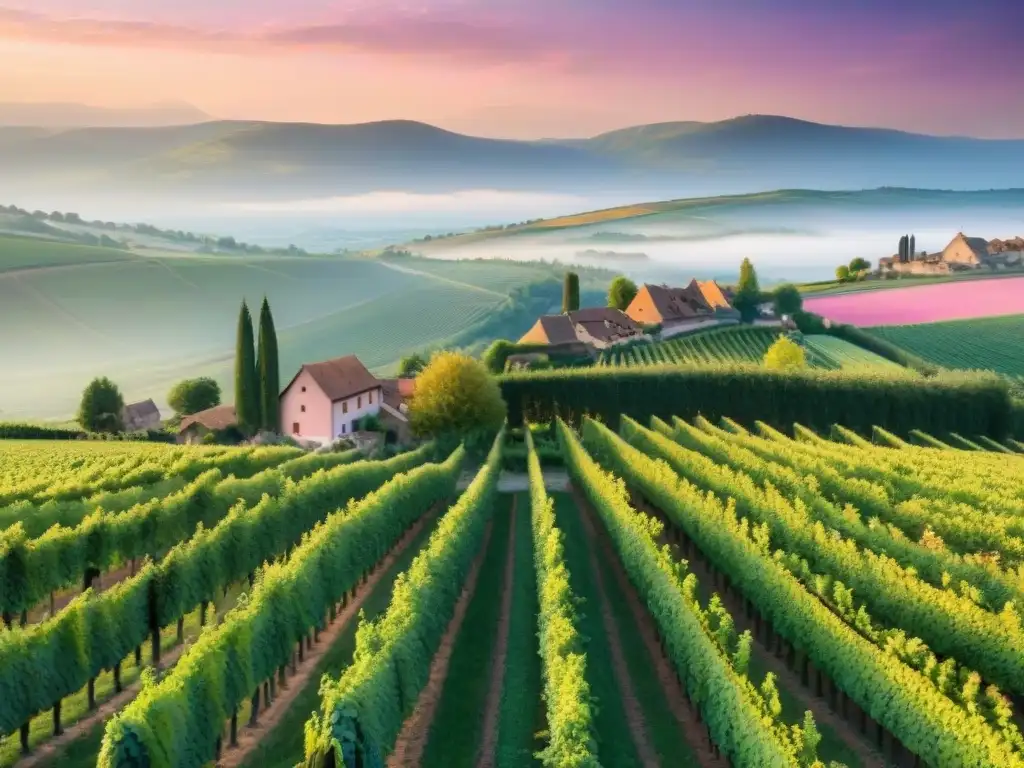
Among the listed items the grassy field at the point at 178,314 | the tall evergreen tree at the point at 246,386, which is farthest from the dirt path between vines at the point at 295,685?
the grassy field at the point at 178,314

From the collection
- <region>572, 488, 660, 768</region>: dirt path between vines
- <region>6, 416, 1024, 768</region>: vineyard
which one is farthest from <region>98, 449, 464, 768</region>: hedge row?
<region>572, 488, 660, 768</region>: dirt path between vines

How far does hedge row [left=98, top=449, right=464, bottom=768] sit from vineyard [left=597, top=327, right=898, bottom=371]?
54.1 metres

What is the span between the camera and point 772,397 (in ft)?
205

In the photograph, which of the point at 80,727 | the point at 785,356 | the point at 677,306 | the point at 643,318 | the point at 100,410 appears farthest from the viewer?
the point at 677,306

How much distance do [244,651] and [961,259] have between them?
130635 mm

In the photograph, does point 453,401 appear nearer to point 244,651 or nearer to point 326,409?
point 326,409

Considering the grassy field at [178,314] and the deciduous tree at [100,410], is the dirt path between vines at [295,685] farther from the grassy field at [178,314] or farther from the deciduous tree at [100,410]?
the grassy field at [178,314]

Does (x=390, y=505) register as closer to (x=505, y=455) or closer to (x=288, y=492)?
(x=288, y=492)

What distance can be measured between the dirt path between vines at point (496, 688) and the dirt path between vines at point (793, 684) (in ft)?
20.6

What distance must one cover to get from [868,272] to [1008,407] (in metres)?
71.8

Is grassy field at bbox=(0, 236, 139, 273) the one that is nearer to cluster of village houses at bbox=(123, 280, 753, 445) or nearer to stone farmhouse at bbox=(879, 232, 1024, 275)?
cluster of village houses at bbox=(123, 280, 753, 445)

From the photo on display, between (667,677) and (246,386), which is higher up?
(246,386)

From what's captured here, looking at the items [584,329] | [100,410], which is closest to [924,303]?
[584,329]

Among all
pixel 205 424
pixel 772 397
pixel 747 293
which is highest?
pixel 747 293
